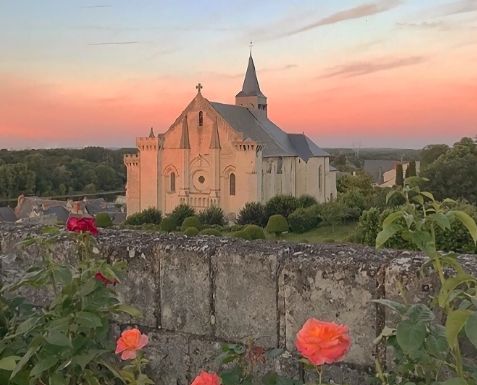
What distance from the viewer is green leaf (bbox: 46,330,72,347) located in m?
1.76

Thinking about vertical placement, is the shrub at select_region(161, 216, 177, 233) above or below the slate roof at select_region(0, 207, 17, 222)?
above

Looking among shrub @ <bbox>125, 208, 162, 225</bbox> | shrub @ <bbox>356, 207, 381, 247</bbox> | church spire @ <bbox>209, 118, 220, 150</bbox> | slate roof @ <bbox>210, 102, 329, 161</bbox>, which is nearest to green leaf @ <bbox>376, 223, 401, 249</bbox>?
shrub @ <bbox>356, 207, 381, 247</bbox>

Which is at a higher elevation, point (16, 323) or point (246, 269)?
point (246, 269)

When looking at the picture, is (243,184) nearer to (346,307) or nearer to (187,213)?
(187,213)

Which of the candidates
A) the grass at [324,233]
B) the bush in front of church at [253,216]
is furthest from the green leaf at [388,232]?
the bush in front of church at [253,216]

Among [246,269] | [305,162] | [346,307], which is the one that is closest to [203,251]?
[246,269]

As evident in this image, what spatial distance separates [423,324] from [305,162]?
50748mm

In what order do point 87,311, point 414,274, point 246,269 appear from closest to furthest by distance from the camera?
point 87,311, point 414,274, point 246,269

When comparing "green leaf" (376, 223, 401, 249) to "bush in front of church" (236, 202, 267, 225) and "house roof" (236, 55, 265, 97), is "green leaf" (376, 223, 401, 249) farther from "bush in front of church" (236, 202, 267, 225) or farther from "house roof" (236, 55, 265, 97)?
"house roof" (236, 55, 265, 97)

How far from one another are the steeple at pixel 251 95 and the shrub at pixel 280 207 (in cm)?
1631

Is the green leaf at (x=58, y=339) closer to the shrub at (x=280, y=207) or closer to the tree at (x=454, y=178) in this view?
the shrub at (x=280, y=207)

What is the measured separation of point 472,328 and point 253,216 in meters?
39.6

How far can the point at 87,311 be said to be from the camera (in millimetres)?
1936

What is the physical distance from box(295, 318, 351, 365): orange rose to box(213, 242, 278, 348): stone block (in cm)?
104
